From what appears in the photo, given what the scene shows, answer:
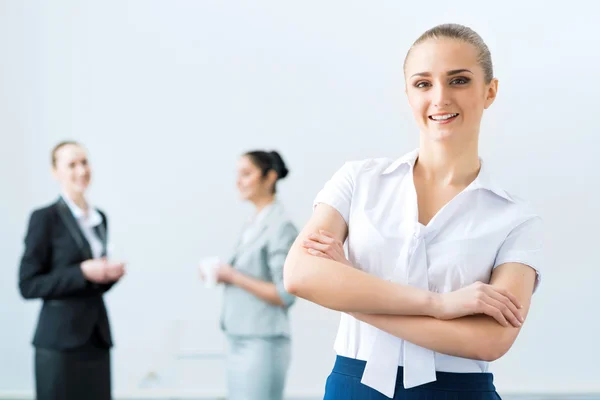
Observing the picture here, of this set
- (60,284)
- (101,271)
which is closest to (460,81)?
(101,271)

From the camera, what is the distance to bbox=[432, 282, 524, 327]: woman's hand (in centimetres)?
134

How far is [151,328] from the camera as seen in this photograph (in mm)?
5543

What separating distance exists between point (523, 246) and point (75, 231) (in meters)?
2.71

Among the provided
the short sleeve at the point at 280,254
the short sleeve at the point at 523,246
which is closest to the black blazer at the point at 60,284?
the short sleeve at the point at 280,254

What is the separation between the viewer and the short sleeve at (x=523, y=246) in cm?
141

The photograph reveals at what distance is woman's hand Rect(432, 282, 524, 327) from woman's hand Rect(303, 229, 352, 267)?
181 mm

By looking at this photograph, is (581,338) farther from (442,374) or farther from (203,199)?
(442,374)

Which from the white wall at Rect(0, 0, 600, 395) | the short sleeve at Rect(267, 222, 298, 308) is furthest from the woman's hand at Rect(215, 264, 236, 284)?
the white wall at Rect(0, 0, 600, 395)

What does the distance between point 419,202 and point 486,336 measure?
269mm

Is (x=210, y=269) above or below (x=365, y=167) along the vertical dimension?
below

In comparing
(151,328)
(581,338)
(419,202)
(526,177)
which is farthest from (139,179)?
(419,202)

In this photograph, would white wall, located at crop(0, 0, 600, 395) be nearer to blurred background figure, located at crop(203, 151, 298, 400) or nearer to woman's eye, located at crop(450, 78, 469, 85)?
blurred background figure, located at crop(203, 151, 298, 400)

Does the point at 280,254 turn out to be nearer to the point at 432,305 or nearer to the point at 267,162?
the point at 267,162

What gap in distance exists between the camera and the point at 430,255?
55.4 inches
